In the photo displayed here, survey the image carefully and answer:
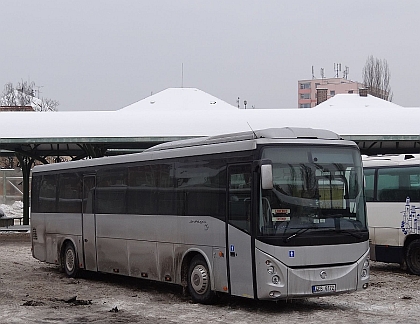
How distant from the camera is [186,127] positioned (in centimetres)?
3362

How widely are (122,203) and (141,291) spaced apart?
178cm

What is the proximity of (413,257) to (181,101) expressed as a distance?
35.8 m

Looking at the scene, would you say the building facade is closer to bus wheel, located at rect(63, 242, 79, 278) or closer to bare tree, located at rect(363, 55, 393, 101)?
bare tree, located at rect(363, 55, 393, 101)

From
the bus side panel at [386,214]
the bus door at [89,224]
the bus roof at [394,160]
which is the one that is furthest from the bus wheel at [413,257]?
the bus door at [89,224]

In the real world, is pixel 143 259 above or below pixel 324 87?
below

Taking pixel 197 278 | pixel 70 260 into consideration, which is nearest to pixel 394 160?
pixel 197 278

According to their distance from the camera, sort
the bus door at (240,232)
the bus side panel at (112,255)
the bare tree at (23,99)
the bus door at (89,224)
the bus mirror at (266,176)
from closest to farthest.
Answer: the bus mirror at (266,176), the bus door at (240,232), the bus side panel at (112,255), the bus door at (89,224), the bare tree at (23,99)

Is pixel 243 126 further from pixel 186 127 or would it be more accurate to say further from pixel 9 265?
pixel 9 265

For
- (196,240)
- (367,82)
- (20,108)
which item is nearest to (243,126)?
(196,240)

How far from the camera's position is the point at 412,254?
18109 millimetres

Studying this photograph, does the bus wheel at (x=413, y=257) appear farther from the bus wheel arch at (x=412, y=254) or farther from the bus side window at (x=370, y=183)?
the bus side window at (x=370, y=183)

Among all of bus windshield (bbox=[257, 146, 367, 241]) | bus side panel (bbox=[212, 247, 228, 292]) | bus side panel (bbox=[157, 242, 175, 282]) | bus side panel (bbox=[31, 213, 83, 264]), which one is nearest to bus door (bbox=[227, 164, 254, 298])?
bus side panel (bbox=[212, 247, 228, 292])

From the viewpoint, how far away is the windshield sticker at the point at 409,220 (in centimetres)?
1802

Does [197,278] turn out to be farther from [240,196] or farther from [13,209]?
[13,209]
